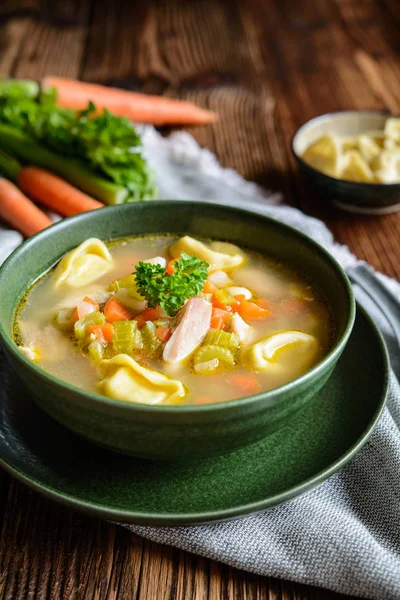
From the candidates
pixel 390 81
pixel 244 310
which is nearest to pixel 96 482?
pixel 244 310

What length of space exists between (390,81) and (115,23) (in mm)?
2541

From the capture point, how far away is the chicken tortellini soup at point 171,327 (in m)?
2.42

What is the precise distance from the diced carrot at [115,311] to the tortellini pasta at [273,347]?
0.45 metres

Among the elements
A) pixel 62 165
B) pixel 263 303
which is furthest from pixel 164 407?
pixel 62 165

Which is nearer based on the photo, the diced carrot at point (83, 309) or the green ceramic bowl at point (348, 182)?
the diced carrot at point (83, 309)

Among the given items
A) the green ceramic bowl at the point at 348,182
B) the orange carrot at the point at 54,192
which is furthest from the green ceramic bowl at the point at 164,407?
the green ceramic bowl at the point at 348,182

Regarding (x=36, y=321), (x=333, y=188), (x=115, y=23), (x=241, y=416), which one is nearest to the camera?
(x=241, y=416)

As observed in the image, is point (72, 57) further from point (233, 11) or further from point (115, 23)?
point (233, 11)

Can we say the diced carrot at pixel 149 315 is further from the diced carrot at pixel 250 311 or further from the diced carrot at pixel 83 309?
the diced carrot at pixel 250 311

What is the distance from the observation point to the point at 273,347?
8.40 ft

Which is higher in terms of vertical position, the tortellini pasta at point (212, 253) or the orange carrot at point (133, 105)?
the tortellini pasta at point (212, 253)

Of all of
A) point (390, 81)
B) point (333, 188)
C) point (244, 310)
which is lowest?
→ point (390, 81)

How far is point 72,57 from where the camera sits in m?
6.14

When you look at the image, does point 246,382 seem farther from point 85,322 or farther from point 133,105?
point 133,105
